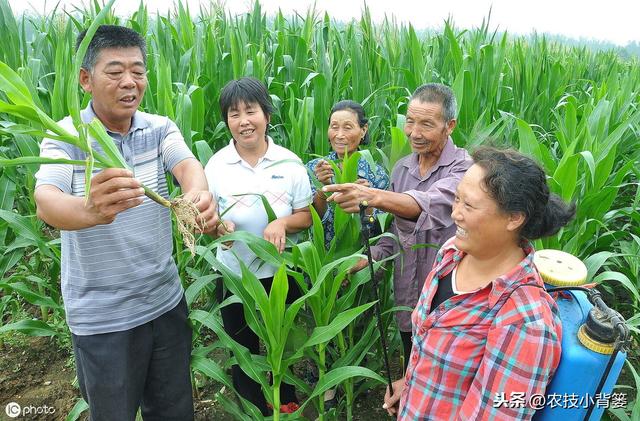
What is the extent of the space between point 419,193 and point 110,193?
945 mm

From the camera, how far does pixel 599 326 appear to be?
907 mm

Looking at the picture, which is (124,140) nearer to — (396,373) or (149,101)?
(149,101)

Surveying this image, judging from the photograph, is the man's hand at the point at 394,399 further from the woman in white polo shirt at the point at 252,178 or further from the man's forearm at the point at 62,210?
the man's forearm at the point at 62,210

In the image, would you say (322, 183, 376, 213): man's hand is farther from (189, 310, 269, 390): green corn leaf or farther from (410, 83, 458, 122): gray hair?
(189, 310, 269, 390): green corn leaf

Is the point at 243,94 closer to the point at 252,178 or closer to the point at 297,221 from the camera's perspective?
the point at 252,178

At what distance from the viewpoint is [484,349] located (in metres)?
1.06

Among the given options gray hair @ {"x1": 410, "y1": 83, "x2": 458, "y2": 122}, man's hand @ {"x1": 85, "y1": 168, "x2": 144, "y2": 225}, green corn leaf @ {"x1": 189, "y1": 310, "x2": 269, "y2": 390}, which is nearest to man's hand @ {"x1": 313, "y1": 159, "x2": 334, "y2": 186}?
gray hair @ {"x1": 410, "y1": 83, "x2": 458, "y2": 122}

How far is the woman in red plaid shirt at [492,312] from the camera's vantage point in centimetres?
97

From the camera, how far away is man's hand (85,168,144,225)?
100 cm

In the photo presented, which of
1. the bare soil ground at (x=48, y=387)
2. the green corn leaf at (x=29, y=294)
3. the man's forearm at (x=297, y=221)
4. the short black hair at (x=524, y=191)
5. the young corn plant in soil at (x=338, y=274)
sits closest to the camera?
the short black hair at (x=524, y=191)

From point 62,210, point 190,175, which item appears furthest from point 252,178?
point 62,210

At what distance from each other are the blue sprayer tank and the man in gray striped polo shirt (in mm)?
892

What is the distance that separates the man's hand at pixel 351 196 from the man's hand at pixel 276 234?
0.27 meters

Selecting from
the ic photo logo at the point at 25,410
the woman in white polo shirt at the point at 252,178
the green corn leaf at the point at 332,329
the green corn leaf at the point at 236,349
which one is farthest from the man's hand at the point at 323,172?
the ic photo logo at the point at 25,410
